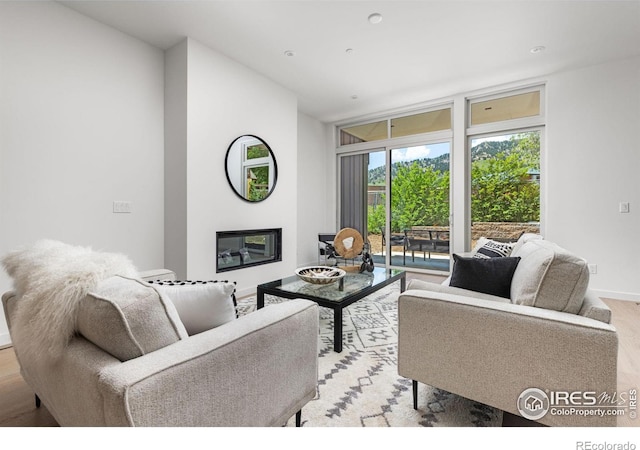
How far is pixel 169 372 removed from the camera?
785 mm

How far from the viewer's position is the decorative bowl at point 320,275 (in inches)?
94.3

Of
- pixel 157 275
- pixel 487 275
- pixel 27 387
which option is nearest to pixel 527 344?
pixel 487 275

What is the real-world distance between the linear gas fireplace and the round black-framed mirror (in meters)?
0.45

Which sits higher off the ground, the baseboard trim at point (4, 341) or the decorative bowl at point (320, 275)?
the decorative bowl at point (320, 275)

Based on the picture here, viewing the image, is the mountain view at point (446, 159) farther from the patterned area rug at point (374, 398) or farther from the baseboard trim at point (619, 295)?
the patterned area rug at point (374, 398)

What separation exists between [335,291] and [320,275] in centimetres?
20

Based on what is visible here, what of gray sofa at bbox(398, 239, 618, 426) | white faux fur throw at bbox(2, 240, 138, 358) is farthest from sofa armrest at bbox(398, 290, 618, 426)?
white faux fur throw at bbox(2, 240, 138, 358)

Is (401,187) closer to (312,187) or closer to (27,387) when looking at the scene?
(312,187)

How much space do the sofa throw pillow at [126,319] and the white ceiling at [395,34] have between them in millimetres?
2626

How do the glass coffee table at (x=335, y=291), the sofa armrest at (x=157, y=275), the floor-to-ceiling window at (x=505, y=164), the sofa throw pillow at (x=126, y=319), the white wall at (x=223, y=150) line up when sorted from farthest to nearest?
the floor-to-ceiling window at (x=505, y=164)
the white wall at (x=223, y=150)
the glass coffee table at (x=335, y=291)
the sofa armrest at (x=157, y=275)
the sofa throw pillow at (x=126, y=319)

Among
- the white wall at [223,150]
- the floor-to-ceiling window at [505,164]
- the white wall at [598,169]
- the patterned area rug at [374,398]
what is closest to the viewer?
the patterned area rug at [374,398]

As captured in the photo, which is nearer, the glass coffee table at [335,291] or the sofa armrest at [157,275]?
the sofa armrest at [157,275]

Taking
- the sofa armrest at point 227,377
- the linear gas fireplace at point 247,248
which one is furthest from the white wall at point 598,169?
the sofa armrest at point 227,377

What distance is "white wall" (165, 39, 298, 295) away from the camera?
314 centimetres
